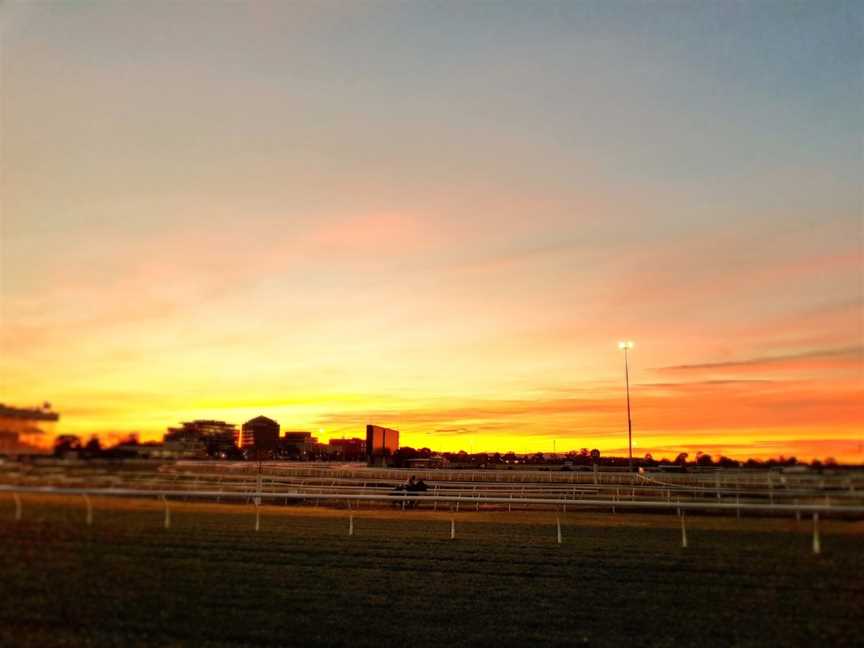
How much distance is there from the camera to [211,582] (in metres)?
9.63

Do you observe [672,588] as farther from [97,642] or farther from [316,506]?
[316,506]

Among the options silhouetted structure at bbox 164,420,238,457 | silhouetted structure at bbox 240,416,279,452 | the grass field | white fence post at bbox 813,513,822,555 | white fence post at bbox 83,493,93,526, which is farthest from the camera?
silhouetted structure at bbox 240,416,279,452

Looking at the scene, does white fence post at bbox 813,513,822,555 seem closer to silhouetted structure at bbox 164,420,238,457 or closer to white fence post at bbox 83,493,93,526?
silhouetted structure at bbox 164,420,238,457

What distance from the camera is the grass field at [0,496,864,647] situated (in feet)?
26.2

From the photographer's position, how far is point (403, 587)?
9.67 m

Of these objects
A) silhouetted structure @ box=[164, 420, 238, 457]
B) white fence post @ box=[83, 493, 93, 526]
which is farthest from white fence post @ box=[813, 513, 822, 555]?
Result: white fence post @ box=[83, 493, 93, 526]

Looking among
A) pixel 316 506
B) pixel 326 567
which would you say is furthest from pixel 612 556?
pixel 316 506

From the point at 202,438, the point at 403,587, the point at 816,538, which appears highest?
the point at 202,438

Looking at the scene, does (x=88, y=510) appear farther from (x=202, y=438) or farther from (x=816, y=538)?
(x=816, y=538)

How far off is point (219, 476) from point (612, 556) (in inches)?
275

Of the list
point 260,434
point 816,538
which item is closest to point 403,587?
point 260,434

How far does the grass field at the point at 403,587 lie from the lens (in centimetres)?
797

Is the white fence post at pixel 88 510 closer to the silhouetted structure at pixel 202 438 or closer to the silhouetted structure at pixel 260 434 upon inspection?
the silhouetted structure at pixel 202 438

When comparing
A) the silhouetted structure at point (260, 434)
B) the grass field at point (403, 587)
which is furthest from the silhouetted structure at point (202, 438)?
the grass field at point (403, 587)
